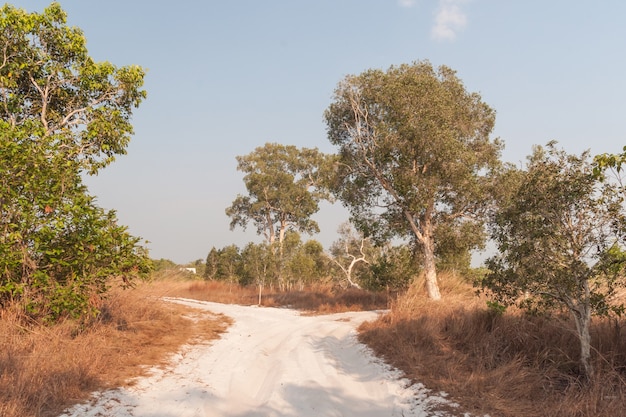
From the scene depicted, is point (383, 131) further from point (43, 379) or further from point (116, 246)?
point (43, 379)

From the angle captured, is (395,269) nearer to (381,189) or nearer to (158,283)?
(381,189)

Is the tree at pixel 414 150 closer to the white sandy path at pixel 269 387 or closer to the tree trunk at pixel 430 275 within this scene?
the tree trunk at pixel 430 275

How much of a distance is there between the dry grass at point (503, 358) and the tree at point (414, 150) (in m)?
7.17

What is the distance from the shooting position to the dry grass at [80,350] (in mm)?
5012

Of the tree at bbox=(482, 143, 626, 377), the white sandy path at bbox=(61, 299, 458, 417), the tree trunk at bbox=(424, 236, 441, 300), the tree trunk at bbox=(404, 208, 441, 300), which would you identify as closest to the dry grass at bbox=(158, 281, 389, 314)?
the tree trunk at bbox=(424, 236, 441, 300)

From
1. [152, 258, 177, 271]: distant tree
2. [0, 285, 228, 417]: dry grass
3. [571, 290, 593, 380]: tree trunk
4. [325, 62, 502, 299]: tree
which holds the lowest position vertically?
[0, 285, 228, 417]: dry grass

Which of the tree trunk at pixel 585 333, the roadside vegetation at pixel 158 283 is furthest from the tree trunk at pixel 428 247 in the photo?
the tree trunk at pixel 585 333

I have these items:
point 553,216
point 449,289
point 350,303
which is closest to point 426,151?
point 449,289

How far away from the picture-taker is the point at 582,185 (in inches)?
256

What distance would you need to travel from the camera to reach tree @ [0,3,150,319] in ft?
24.9

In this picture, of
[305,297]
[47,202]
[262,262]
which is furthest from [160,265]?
[262,262]

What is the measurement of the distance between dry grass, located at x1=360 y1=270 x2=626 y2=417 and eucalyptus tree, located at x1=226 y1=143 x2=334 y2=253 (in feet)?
105

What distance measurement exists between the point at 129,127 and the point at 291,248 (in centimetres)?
2449

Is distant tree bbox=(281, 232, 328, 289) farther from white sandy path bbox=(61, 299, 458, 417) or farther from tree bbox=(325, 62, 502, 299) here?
white sandy path bbox=(61, 299, 458, 417)
